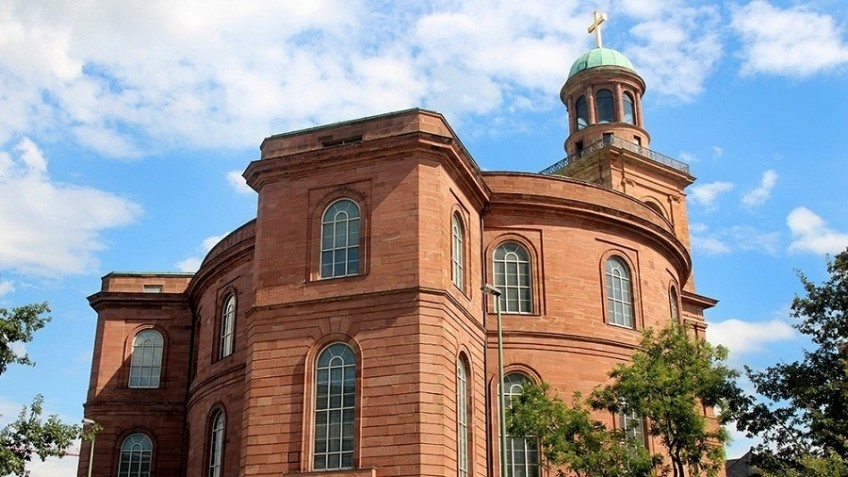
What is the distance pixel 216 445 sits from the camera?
31188 mm

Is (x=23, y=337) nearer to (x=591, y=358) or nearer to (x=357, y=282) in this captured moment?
(x=357, y=282)

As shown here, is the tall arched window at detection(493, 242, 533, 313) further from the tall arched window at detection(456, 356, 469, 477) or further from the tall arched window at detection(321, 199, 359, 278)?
the tall arched window at detection(321, 199, 359, 278)

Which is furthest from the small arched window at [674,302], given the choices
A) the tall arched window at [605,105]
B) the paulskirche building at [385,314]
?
the tall arched window at [605,105]

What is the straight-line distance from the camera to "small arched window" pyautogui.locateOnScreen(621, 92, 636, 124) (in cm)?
4681

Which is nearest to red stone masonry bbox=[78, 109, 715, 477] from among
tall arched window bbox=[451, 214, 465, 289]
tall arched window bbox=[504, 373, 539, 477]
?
tall arched window bbox=[451, 214, 465, 289]

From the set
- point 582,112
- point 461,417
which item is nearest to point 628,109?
point 582,112

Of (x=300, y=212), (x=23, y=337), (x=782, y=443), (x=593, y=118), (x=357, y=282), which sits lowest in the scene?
(x=782, y=443)

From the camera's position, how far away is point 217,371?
104ft

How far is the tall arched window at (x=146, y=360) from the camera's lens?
36.7m

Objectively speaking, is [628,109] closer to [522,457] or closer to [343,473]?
[522,457]

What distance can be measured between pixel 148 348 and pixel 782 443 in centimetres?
2401

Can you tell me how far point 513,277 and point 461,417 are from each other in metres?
5.69

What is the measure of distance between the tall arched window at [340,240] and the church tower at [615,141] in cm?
2174

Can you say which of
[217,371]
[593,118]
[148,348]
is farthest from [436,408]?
[593,118]
